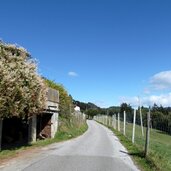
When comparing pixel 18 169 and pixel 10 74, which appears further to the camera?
pixel 10 74

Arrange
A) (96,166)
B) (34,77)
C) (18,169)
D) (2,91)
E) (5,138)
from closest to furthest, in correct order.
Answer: (18,169)
(96,166)
(2,91)
(34,77)
(5,138)

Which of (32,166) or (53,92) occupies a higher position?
(53,92)

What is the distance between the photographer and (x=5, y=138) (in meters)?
27.6

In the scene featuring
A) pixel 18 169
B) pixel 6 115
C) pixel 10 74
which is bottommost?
pixel 18 169

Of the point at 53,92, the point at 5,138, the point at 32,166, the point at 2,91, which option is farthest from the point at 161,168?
the point at 53,92

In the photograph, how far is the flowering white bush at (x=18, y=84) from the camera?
18312 millimetres

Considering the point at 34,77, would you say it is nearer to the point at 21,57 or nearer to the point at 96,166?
the point at 21,57

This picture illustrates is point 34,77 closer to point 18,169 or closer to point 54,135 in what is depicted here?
point 18,169

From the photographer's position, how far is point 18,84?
1911 centimetres

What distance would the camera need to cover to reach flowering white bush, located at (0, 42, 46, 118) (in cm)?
1831

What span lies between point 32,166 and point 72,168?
1.42 m

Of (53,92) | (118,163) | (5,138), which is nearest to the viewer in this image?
(118,163)

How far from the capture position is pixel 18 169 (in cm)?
1311

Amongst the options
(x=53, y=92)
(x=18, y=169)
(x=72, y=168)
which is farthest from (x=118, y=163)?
(x=53, y=92)
